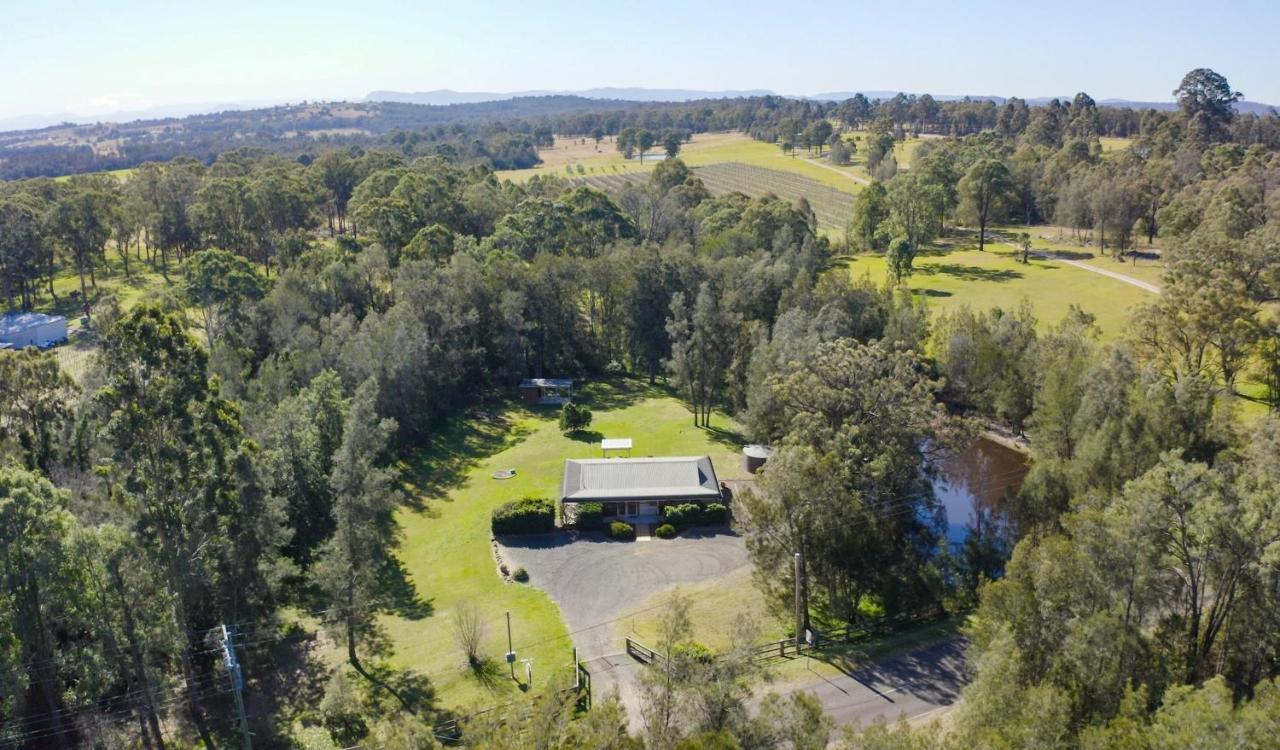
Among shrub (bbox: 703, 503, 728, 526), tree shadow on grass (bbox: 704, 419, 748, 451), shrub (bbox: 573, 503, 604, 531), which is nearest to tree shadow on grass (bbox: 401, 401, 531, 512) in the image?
shrub (bbox: 573, 503, 604, 531)

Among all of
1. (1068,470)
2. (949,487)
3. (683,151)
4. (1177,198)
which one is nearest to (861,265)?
(1177,198)

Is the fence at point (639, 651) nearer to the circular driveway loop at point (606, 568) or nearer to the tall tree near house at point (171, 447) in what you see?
the circular driveway loop at point (606, 568)

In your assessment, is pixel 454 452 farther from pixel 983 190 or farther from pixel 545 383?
pixel 983 190

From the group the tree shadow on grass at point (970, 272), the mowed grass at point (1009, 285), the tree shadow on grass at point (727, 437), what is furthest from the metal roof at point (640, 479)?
the tree shadow on grass at point (970, 272)

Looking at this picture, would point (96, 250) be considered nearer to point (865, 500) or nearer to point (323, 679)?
point (323, 679)

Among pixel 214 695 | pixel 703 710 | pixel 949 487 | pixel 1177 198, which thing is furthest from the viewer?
pixel 1177 198

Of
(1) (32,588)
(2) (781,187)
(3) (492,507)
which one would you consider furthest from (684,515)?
(2) (781,187)
